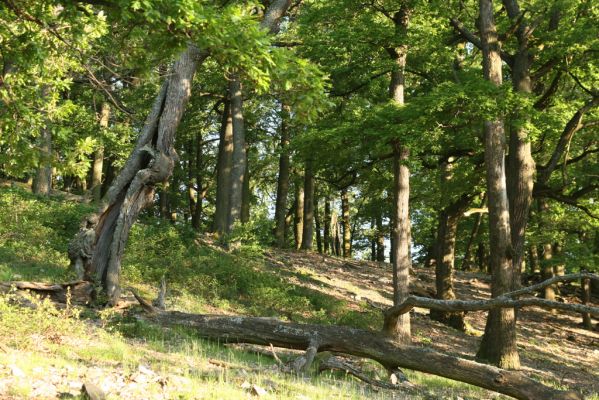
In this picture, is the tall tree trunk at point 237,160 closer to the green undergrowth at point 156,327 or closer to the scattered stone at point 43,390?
the green undergrowth at point 156,327

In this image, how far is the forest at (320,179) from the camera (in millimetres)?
6520

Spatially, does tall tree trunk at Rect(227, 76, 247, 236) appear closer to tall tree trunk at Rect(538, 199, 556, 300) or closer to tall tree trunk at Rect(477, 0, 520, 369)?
tall tree trunk at Rect(477, 0, 520, 369)

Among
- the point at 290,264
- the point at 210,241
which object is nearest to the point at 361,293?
the point at 290,264

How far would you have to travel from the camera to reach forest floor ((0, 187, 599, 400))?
5.79 m

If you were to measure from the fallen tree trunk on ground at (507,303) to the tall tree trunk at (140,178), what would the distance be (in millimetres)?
5420

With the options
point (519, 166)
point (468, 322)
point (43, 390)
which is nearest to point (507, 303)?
point (43, 390)

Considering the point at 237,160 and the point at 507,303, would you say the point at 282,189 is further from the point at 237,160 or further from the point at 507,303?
the point at 507,303

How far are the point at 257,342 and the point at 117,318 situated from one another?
2512 millimetres

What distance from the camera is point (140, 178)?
10.9m

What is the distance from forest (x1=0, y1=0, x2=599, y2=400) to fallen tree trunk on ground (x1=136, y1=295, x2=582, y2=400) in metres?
0.04

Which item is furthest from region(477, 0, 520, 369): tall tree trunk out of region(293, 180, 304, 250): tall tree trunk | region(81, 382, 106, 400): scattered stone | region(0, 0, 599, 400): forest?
region(293, 180, 304, 250): tall tree trunk

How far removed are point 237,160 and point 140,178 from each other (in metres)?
10.2

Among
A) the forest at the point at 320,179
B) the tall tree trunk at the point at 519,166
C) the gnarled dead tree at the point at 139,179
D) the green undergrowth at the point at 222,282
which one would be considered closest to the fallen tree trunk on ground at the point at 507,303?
the forest at the point at 320,179

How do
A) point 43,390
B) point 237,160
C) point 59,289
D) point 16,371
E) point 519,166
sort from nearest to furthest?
point 43,390, point 16,371, point 59,289, point 519,166, point 237,160
